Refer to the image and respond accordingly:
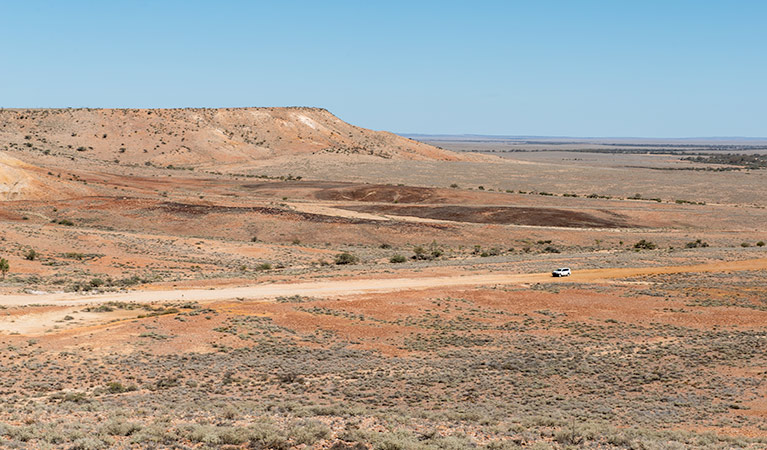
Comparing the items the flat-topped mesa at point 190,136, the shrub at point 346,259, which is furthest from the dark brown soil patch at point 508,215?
the flat-topped mesa at point 190,136

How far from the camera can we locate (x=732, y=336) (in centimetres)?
3147

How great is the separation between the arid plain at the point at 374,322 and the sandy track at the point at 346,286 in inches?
8.9

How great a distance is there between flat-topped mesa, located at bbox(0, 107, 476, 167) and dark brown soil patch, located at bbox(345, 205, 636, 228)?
72211 millimetres

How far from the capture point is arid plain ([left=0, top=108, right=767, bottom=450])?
19625 mm

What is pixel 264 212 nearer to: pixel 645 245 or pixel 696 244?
pixel 645 245

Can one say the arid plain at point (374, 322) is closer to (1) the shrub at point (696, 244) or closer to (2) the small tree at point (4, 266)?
(1) the shrub at point (696, 244)

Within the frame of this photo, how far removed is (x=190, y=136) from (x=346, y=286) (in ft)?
414

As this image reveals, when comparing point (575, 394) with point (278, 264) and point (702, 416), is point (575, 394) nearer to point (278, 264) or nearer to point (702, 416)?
point (702, 416)

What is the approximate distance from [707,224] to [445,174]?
6375 centimetres

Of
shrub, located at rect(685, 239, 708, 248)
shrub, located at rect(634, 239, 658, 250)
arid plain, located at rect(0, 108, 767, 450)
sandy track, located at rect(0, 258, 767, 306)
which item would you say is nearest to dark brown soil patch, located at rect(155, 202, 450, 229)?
arid plain, located at rect(0, 108, 767, 450)

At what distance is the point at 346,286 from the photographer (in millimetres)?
42844

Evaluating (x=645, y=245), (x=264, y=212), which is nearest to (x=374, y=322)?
(x=645, y=245)

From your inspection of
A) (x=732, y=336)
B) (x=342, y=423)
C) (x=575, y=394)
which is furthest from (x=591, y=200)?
(x=342, y=423)

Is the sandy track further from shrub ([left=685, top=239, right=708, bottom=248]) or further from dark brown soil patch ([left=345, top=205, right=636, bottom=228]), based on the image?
dark brown soil patch ([left=345, top=205, right=636, bottom=228])
